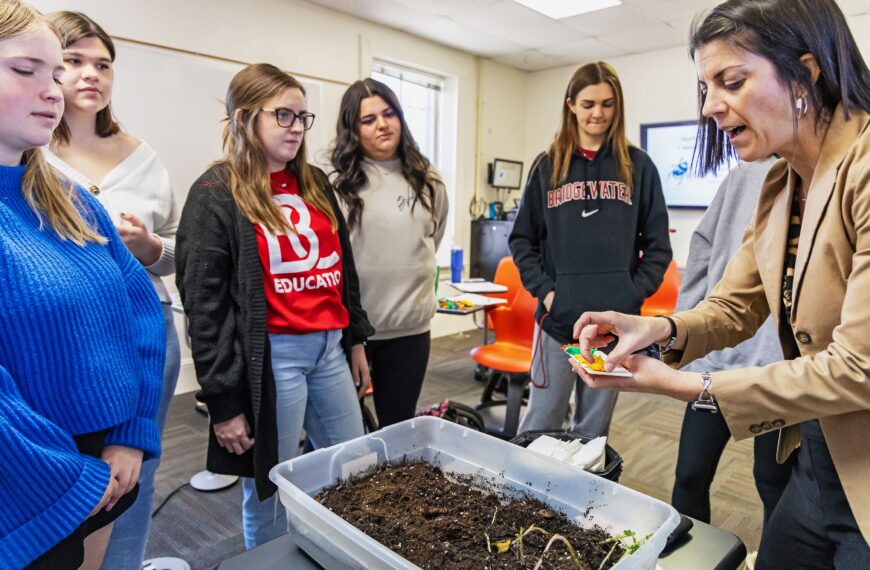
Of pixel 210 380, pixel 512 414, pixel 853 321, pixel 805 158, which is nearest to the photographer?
pixel 853 321

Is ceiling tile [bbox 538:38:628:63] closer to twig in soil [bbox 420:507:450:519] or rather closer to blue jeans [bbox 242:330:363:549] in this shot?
blue jeans [bbox 242:330:363:549]

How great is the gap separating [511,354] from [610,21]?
3263 millimetres

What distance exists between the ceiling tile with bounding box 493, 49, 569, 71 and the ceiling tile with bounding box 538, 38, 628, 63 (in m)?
0.11

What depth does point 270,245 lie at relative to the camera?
1384 mm

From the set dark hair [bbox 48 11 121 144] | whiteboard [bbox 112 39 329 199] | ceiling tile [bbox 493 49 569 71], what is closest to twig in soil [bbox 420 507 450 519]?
dark hair [bbox 48 11 121 144]

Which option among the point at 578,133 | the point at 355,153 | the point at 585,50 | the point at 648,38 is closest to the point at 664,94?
the point at 648,38

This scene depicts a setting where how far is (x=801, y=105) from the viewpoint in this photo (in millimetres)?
831

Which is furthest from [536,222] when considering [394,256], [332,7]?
[332,7]

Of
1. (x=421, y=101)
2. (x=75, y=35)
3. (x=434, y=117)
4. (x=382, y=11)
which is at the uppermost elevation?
(x=382, y=11)

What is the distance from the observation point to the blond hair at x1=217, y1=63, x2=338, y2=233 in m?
1.39

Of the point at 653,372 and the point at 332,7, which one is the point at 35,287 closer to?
the point at 653,372

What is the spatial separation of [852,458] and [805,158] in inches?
18.8

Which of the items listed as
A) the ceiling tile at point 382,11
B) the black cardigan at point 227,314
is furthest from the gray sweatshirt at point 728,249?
the ceiling tile at point 382,11

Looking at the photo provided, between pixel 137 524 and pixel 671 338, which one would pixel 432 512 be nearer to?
pixel 671 338
